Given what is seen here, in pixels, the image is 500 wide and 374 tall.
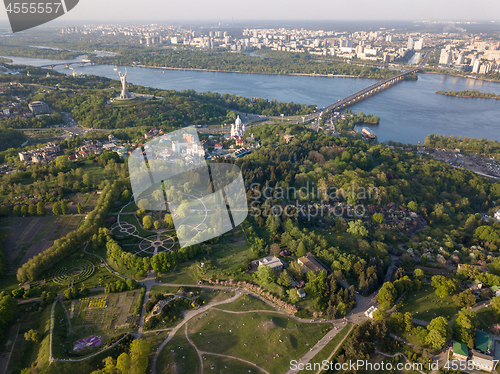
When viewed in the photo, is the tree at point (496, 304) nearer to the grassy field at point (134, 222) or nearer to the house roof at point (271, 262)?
the house roof at point (271, 262)

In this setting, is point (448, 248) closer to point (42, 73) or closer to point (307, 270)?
point (307, 270)

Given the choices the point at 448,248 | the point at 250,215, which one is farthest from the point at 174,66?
the point at 448,248

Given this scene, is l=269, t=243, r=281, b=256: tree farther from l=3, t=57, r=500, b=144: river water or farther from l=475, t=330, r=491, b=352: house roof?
l=3, t=57, r=500, b=144: river water

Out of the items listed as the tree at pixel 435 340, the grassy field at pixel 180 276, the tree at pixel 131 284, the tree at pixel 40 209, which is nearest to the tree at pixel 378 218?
the tree at pixel 435 340

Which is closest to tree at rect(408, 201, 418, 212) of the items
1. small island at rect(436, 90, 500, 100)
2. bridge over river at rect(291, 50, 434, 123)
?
bridge over river at rect(291, 50, 434, 123)

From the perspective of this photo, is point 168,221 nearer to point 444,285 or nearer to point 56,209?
point 56,209

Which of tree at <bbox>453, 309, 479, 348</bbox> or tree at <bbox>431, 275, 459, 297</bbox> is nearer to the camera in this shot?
tree at <bbox>453, 309, 479, 348</bbox>
